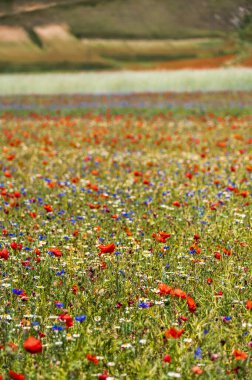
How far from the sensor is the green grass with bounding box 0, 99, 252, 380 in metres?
4.36

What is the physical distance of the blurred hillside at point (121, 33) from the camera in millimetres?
146000

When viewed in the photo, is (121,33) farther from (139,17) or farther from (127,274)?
(127,274)

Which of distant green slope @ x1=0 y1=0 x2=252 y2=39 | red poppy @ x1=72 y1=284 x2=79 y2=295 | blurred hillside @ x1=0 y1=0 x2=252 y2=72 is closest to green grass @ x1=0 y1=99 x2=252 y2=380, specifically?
red poppy @ x1=72 y1=284 x2=79 y2=295

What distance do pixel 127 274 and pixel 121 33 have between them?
546ft

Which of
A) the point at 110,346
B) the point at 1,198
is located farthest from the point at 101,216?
the point at 110,346

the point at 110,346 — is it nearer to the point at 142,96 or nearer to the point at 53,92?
the point at 142,96

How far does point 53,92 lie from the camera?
122ft

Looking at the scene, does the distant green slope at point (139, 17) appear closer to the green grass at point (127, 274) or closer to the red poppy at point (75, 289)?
the green grass at point (127, 274)

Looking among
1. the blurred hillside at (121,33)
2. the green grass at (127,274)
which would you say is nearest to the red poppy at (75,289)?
the green grass at (127,274)

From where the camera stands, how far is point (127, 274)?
5.86 meters

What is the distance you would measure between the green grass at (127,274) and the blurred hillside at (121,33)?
122 m

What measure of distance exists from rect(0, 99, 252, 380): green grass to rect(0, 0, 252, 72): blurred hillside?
12193 centimetres

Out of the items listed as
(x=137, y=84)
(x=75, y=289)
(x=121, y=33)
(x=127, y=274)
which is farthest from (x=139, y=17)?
(x=75, y=289)

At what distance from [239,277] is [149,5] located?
626 feet
